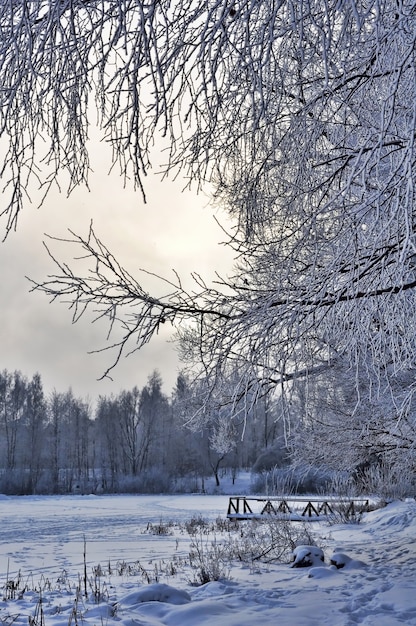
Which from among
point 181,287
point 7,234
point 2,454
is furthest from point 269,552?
point 2,454

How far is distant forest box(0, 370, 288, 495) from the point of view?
45500 mm

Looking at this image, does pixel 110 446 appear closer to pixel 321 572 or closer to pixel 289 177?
pixel 321 572

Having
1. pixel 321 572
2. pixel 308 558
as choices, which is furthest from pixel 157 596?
pixel 308 558

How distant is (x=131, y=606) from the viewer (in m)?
6.67

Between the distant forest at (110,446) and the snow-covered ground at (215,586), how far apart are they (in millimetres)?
27267

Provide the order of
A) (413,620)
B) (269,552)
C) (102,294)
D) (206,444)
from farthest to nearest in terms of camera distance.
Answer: (206,444) → (269,552) → (413,620) → (102,294)

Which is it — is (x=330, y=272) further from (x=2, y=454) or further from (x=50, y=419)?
(x=50, y=419)

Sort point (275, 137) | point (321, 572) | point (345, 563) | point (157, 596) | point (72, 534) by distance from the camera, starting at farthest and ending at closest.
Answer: point (72, 534) → point (345, 563) → point (321, 572) → point (157, 596) → point (275, 137)

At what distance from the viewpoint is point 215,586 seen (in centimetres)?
792

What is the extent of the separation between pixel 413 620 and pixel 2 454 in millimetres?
54890

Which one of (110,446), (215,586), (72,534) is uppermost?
(110,446)

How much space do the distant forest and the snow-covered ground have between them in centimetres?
2727

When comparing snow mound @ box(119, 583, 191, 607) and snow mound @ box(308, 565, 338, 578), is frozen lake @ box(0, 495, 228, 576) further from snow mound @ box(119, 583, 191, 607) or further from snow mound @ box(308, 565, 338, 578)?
snow mound @ box(308, 565, 338, 578)

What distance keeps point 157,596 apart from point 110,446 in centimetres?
5002
